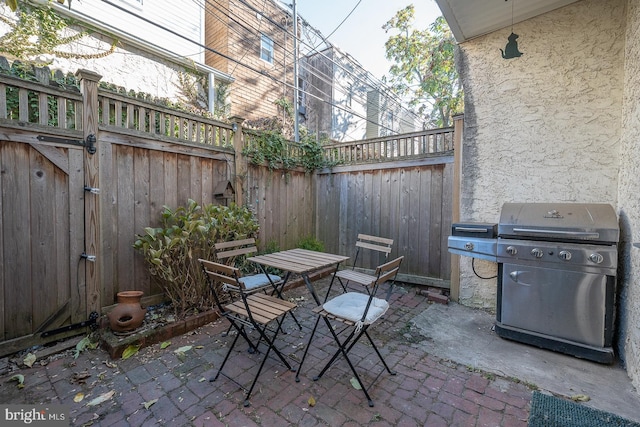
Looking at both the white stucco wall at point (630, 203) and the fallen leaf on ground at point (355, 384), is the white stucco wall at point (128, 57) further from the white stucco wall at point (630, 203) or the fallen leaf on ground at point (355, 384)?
the white stucco wall at point (630, 203)

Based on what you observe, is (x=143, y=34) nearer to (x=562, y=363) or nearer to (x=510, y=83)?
(x=510, y=83)

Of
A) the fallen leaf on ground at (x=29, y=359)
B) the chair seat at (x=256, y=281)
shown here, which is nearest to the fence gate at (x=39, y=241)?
the fallen leaf on ground at (x=29, y=359)

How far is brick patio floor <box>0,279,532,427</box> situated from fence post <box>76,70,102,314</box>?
597 millimetres

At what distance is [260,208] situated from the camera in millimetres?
4492

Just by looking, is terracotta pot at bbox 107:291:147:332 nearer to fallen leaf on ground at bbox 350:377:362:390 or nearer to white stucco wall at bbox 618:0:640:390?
fallen leaf on ground at bbox 350:377:362:390

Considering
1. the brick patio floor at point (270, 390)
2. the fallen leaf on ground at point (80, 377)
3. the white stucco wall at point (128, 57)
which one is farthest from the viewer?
the white stucco wall at point (128, 57)

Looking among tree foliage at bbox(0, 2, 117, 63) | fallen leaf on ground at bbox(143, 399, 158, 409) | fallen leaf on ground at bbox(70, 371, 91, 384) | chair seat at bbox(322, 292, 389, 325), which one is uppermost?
tree foliage at bbox(0, 2, 117, 63)

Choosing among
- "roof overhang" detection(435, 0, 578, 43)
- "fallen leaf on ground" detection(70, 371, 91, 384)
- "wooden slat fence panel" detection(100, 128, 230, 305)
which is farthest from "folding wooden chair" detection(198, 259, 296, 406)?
"roof overhang" detection(435, 0, 578, 43)

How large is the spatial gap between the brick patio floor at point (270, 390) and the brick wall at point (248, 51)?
6.98 m

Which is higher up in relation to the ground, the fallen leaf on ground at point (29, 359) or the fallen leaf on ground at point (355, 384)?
the fallen leaf on ground at point (29, 359)

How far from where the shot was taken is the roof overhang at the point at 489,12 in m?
2.82

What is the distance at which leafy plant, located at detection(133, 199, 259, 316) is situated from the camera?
287cm

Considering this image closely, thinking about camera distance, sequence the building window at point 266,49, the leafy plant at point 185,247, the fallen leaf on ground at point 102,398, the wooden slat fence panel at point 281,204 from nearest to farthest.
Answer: the fallen leaf on ground at point 102,398, the leafy plant at point 185,247, the wooden slat fence panel at point 281,204, the building window at point 266,49

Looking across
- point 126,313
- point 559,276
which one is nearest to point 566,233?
point 559,276
